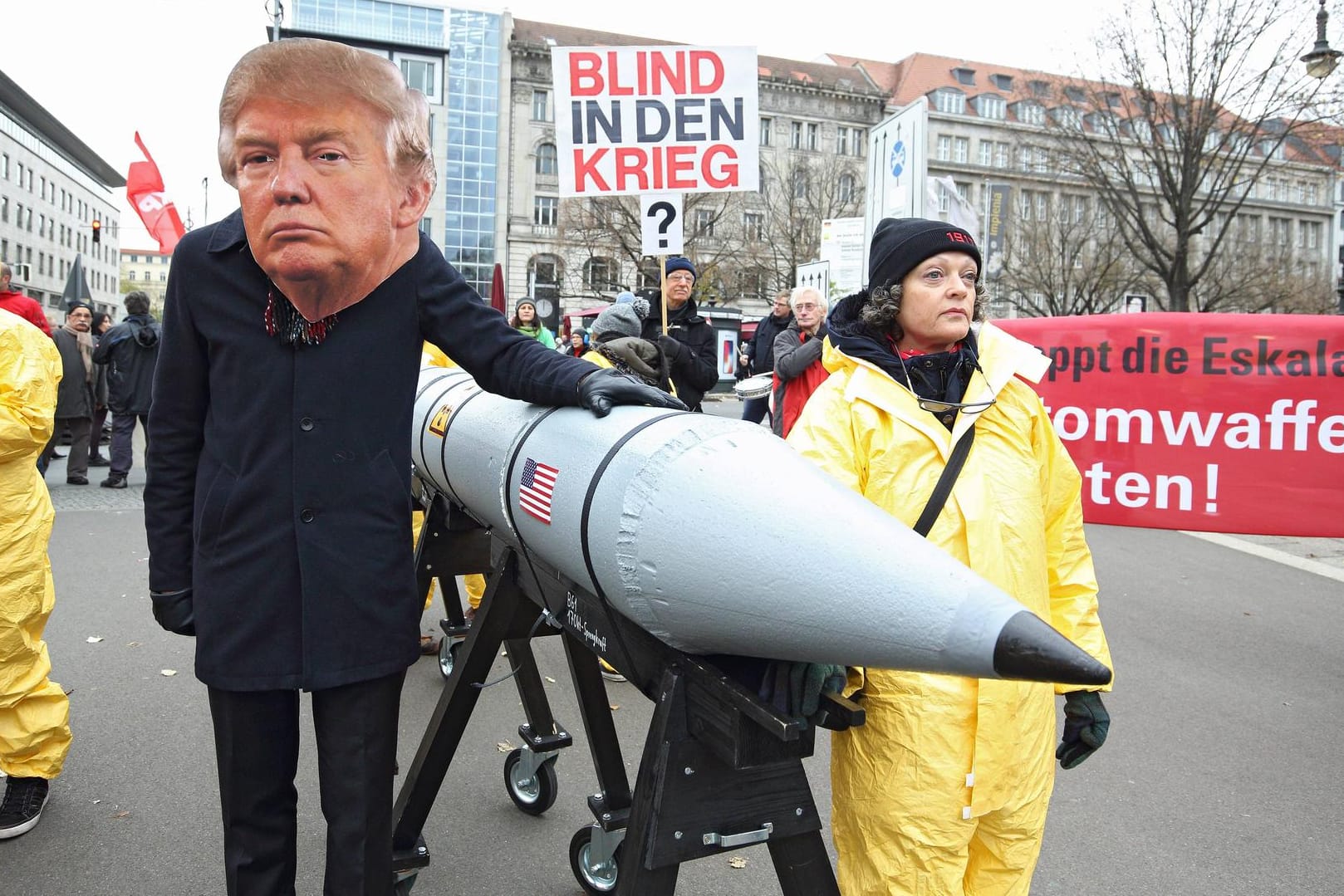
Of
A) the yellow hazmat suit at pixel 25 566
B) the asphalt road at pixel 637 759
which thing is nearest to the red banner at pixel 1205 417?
the asphalt road at pixel 637 759

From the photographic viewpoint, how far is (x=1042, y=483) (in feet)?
7.59

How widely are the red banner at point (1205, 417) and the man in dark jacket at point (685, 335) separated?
206 centimetres

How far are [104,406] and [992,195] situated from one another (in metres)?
14.6

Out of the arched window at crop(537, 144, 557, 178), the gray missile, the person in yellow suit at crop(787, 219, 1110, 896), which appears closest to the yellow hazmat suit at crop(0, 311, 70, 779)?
the gray missile

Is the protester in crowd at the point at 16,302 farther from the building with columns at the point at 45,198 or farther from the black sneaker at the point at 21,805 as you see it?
the building with columns at the point at 45,198

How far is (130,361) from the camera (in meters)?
11.4

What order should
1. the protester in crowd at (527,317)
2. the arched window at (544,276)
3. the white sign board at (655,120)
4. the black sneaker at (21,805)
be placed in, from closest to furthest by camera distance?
the black sneaker at (21,805) → the white sign board at (655,120) → the protester in crowd at (527,317) → the arched window at (544,276)

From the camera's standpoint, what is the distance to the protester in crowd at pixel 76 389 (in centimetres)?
1071

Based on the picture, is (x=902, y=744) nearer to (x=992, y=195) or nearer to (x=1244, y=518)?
(x=1244, y=518)

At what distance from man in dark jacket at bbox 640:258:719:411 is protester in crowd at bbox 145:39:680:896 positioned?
3.61 metres

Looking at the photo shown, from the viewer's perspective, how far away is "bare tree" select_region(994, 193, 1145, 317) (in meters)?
36.6

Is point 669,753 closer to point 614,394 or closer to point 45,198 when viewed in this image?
point 614,394

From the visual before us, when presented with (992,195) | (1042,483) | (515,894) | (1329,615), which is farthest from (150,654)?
(992,195)

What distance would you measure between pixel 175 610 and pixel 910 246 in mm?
1861
